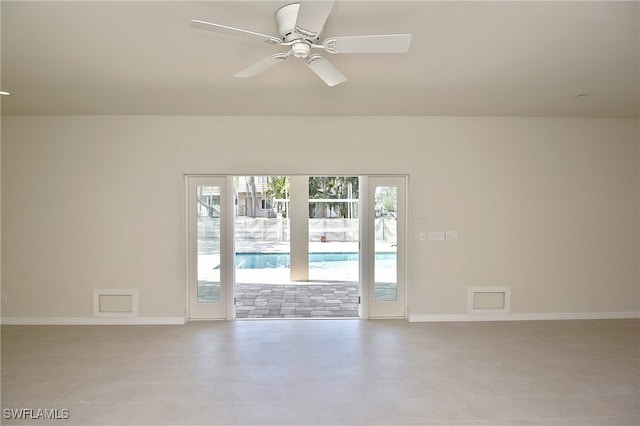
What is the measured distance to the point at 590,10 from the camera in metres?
2.07

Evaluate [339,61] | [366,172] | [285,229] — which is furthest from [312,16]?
[285,229]

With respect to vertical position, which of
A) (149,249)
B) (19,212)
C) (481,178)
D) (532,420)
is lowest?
(532,420)

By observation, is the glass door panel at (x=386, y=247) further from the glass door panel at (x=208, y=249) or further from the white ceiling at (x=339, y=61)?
the glass door panel at (x=208, y=249)

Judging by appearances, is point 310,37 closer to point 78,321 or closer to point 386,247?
point 386,247

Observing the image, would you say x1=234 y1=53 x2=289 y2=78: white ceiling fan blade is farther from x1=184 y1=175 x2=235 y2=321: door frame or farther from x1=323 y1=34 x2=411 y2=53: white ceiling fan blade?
x1=184 y1=175 x2=235 y2=321: door frame

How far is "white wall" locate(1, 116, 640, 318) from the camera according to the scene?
4426 mm

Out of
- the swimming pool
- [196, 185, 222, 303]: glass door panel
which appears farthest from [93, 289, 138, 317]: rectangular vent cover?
the swimming pool

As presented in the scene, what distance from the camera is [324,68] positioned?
2.39m

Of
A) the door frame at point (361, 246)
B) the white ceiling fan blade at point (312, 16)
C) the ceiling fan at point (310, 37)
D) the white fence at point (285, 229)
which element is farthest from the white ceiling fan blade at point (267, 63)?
the white fence at point (285, 229)

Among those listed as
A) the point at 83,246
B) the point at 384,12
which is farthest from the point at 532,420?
the point at 83,246

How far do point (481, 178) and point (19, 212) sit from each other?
228 inches

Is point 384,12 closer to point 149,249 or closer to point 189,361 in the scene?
point 189,361

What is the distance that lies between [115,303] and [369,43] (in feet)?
14.0

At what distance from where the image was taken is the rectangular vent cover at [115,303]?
443cm
